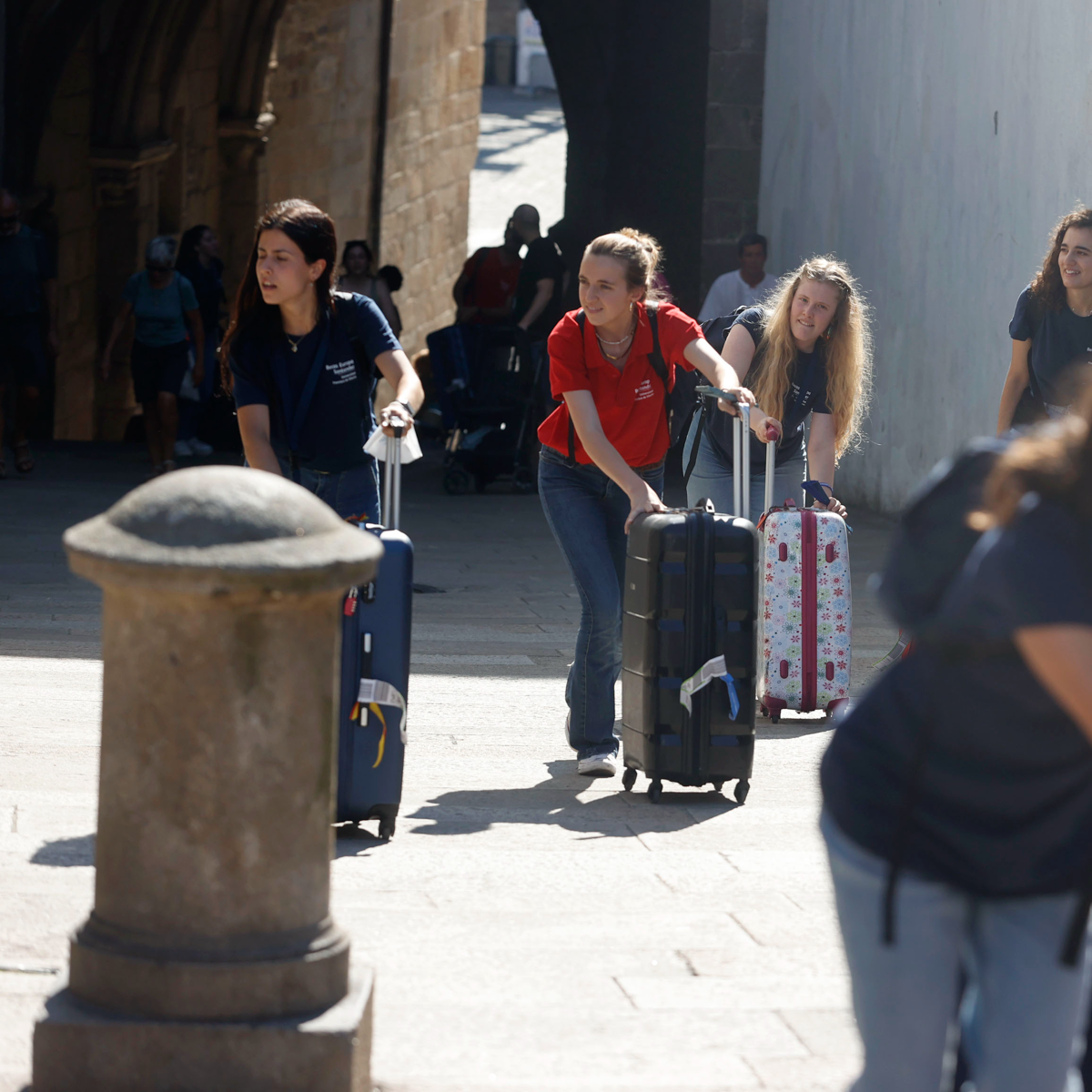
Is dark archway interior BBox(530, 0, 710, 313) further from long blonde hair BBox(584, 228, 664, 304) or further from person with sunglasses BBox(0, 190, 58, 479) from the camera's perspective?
long blonde hair BBox(584, 228, 664, 304)

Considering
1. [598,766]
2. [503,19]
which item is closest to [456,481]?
[598,766]

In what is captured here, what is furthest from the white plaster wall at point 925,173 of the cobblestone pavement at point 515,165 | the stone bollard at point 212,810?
the cobblestone pavement at point 515,165

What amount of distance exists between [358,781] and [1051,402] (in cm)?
293

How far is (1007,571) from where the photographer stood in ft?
6.82

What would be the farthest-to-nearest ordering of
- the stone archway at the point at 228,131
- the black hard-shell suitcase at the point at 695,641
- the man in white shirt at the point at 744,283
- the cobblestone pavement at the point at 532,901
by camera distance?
the stone archway at the point at 228,131 → the man in white shirt at the point at 744,283 → the black hard-shell suitcase at the point at 695,641 → the cobblestone pavement at the point at 532,901

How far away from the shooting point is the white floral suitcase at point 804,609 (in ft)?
21.3

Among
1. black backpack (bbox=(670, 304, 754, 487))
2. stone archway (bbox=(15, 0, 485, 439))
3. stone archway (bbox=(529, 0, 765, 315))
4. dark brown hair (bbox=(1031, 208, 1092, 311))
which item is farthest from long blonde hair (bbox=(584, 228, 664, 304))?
stone archway (bbox=(15, 0, 485, 439))

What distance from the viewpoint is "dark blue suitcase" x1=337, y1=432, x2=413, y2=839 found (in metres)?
4.74

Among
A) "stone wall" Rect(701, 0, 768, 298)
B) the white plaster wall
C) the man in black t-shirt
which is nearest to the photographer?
the white plaster wall

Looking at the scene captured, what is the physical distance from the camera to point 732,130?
15203 mm

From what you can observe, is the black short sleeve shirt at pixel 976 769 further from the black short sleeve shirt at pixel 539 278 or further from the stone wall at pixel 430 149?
the stone wall at pixel 430 149

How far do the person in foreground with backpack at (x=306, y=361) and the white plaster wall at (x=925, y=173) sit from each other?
606cm

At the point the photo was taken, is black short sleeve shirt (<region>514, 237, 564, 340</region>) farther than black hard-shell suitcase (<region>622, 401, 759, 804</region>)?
Yes

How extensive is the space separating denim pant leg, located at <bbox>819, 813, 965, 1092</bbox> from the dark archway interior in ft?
43.9
